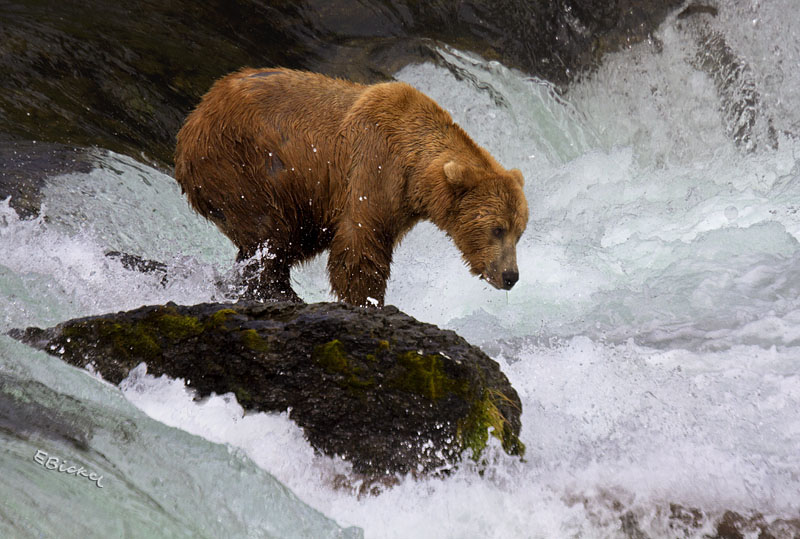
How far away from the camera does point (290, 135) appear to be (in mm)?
5242

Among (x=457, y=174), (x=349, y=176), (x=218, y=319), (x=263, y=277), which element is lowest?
(x=263, y=277)

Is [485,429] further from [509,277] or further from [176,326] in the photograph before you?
[509,277]

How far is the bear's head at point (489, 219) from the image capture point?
517 cm

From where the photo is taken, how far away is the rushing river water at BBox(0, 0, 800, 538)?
3303 mm

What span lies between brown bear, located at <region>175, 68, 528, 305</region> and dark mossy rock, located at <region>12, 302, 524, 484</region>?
1.65 meters

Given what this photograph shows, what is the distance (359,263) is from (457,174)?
0.87 meters

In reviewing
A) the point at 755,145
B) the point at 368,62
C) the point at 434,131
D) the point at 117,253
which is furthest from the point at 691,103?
the point at 117,253

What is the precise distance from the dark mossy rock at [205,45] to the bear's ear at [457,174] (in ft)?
11.1

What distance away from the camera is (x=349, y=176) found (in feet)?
17.2

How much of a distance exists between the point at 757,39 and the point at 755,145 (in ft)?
3.75

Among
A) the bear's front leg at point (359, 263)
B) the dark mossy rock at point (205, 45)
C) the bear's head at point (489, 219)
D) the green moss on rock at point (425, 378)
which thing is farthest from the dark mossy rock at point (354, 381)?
the dark mossy rock at point (205, 45)

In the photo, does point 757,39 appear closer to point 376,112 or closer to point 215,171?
point 376,112

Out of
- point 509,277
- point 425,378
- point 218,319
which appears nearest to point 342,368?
point 425,378

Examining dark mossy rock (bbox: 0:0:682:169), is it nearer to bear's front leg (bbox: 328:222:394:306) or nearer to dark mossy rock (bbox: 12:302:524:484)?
bear's front leg (bbox: 328:222:394:306)
